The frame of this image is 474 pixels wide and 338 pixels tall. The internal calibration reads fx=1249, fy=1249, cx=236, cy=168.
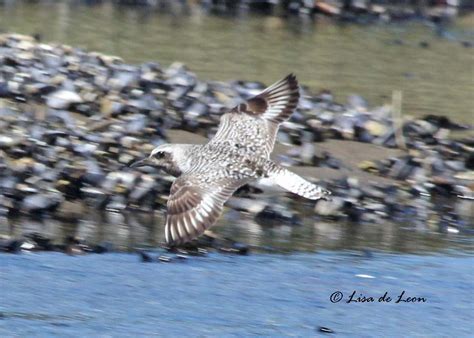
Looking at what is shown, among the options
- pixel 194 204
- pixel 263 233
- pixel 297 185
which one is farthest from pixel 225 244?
pixel 194 204

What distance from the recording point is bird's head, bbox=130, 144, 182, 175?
10844mm

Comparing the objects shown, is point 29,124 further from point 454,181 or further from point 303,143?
point 454,181

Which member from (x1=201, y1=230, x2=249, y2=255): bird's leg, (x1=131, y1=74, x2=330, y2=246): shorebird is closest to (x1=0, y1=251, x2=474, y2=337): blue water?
(x1=201, y1=230, x2=249, y2=255): bird's leg

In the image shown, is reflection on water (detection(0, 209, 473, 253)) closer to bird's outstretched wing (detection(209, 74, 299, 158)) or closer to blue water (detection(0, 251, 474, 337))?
blue water (detection(0, 251, 474, 337))

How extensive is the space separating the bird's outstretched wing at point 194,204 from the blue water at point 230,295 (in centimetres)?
36

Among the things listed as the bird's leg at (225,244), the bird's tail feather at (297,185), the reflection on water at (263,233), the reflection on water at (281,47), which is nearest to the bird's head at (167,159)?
the reflection on water at (263,233)

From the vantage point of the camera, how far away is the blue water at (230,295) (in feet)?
28.2

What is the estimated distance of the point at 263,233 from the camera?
11.2m

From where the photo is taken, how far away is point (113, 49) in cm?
1936

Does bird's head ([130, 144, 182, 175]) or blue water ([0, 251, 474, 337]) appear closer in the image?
blue water ([0, 251, 474, 337])

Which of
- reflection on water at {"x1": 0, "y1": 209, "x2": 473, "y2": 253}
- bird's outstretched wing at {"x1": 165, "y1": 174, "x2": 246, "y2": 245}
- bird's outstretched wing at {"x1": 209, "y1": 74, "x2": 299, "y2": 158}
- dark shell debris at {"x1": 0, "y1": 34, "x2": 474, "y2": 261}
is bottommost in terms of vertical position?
reflection on water at {"x1": 0, "y1": 209, "x2": 473, "y2": 253}

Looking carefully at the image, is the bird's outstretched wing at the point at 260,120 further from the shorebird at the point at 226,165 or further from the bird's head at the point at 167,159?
the bird's head at the point at 167,159

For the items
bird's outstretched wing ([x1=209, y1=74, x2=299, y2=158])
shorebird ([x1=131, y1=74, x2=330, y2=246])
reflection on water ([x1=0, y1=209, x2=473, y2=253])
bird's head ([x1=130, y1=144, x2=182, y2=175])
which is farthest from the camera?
bird's outstretched wing ([x1=209, y1=74, x2=299, y2=158])

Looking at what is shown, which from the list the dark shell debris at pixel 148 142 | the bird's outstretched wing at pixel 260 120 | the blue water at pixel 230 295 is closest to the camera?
the blue water at pixel 230 295
